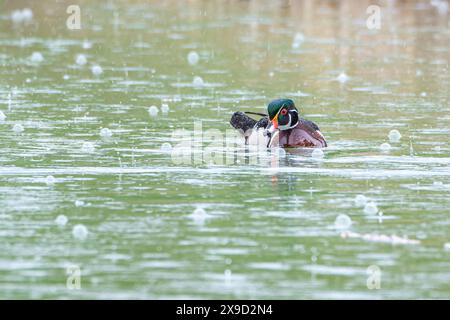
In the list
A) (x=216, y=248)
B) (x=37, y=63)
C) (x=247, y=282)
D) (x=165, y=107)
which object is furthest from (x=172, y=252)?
(x=37, y=63)

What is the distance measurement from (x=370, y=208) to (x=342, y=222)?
2.46 feet

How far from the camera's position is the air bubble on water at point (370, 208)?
12836mm

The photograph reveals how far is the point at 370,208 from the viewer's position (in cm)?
1290

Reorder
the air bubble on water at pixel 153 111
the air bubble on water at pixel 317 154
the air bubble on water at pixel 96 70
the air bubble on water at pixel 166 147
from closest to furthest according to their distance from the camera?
the air bubble on water at pixel 317 154 → the air bubble on water at pixel 166 147 → the air bubble on water at pixel 153 111 → the air bubble on water at pixel 96 70

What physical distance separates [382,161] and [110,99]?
6.74m

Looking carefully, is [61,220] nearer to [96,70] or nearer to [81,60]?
[96,70]

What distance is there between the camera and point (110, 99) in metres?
21.7

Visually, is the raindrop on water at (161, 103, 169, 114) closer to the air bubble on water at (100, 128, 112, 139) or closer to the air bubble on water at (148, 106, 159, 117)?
the air bubble on water at (148, 106, 159, 117)

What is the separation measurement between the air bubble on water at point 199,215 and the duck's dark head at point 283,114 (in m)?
4.89

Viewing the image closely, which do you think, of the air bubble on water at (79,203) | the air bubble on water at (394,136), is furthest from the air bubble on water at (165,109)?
the air bubble on water at (79,203)

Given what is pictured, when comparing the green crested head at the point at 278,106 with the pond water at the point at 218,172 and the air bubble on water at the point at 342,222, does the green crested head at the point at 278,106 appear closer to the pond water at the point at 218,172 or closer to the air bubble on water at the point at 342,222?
the pond water at the point at 218,172

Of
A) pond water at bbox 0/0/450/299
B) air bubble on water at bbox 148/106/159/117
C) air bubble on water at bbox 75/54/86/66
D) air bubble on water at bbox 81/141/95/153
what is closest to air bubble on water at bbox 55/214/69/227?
pond water at bbox 0/0/450/299

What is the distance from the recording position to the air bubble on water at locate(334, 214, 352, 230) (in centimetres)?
1214
